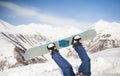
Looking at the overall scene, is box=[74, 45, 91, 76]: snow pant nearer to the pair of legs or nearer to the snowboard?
the pair of legs

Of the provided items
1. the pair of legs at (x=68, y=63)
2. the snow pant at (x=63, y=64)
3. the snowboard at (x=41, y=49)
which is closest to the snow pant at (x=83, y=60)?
the pair of legs at (x=68, y=63)

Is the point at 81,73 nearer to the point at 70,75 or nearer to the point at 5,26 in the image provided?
the point at 70,75

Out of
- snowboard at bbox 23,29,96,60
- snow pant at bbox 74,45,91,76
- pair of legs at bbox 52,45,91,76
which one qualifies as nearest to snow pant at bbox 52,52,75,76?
pair of legs at bbox 52,45,91,76

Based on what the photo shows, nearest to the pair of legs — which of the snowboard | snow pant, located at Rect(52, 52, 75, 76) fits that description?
snow pant, located at Rect(52, 52, 75, 76)

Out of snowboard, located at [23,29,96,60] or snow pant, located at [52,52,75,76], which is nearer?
snow pant, located at [52,52,75,76]

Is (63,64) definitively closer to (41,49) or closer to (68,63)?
(68,63)

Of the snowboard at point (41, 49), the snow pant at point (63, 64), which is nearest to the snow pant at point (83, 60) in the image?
the snow pant at point (63, 64)

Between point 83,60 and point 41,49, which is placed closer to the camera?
point 83,60

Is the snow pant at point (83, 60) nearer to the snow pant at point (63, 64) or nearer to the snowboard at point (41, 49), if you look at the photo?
the snow pant at point (63, 64)

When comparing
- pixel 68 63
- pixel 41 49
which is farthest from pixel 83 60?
pixel 41 49

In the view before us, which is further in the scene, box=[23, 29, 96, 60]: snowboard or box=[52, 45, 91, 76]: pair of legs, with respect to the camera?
box=[23, 29, 96, 60]: snowboard

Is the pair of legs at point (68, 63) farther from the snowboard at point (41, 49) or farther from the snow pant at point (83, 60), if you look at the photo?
the snowboard at point (41, 49)

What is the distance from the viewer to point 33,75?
395 inches

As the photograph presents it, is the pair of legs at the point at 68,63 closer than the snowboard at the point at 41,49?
Yes
